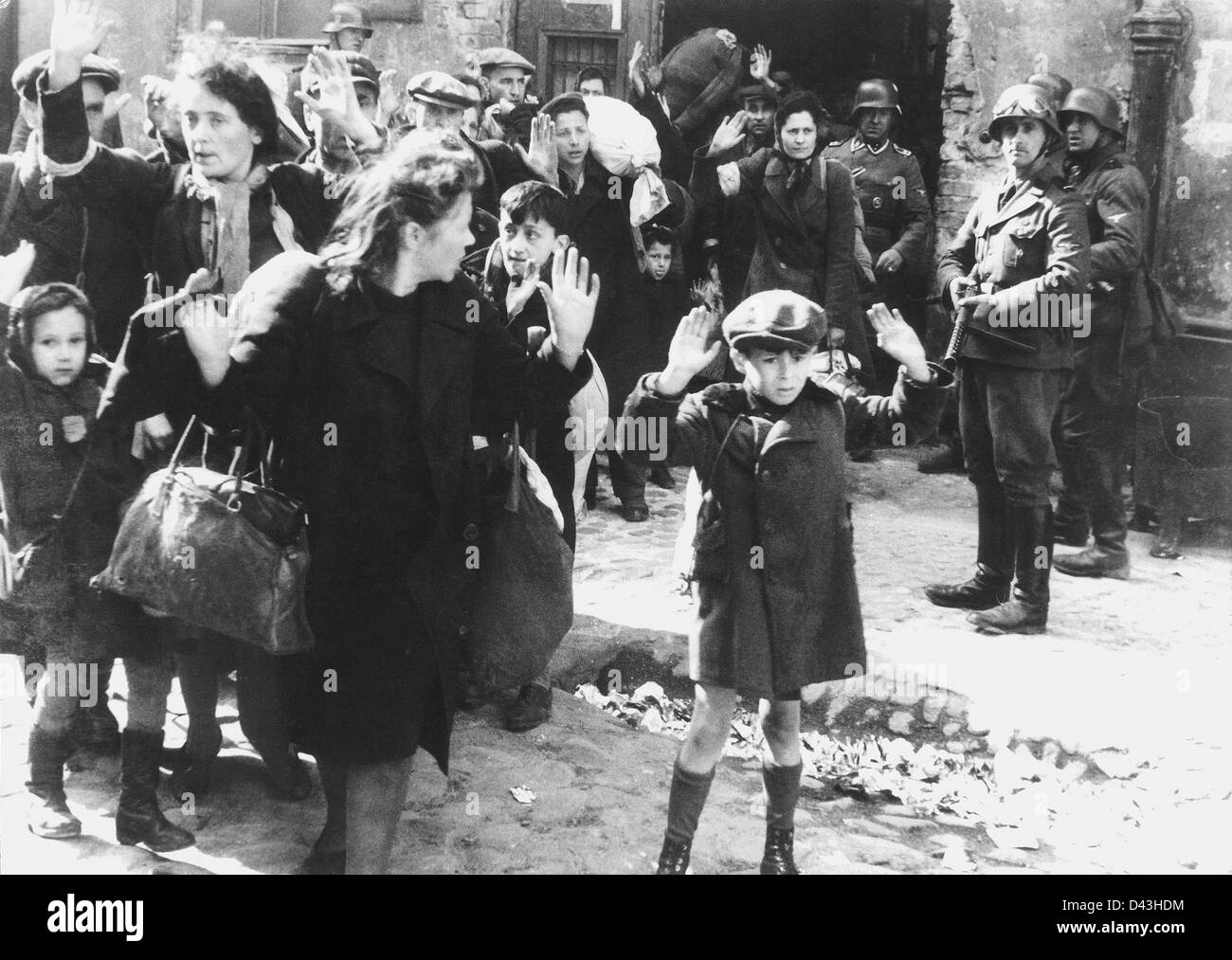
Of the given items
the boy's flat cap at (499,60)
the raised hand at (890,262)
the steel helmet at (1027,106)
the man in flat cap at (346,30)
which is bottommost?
the raised hand at (890,262)

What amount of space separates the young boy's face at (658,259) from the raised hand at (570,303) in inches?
148

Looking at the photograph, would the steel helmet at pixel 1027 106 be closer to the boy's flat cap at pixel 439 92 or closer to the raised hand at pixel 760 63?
the boy's flat cap at pixel 439 92

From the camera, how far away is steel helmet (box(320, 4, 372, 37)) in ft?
26.7

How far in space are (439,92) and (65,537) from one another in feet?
7.88

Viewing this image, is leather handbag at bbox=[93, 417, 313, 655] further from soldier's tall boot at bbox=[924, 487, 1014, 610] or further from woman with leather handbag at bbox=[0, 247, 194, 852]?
soldier's tall boot at bbox=[924, 487, 1014, 610]

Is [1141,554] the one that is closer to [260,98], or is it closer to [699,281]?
[699,281]

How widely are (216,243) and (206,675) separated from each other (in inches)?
49.5

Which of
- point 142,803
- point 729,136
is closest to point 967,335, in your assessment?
point 729,136

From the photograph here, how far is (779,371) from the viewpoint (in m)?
3.75

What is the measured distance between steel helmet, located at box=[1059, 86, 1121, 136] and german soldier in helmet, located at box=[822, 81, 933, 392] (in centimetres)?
157

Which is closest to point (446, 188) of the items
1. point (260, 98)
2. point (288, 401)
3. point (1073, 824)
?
point (288, 401)

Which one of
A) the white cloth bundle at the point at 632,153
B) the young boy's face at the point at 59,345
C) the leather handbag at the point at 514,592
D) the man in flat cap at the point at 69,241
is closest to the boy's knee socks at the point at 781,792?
the leather handbag at the point at 514,592

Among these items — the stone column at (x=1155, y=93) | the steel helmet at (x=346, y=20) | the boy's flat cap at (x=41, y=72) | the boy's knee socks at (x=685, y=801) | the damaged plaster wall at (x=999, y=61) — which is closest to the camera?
the boy's knee socks at (x=685, y=801)

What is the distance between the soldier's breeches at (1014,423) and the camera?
19.7 ft
